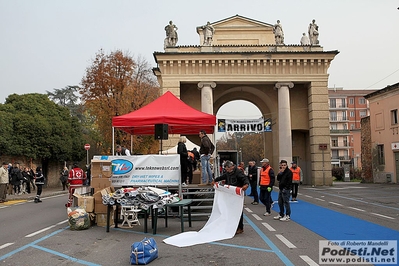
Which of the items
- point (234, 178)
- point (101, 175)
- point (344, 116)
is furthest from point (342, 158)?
point (234, 178)

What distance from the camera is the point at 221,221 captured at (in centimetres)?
961

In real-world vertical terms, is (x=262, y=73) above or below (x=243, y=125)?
above

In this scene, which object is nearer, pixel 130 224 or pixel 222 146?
pixel 130 224

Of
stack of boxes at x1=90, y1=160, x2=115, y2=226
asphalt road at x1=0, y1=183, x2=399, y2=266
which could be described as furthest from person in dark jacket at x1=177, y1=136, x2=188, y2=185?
stack of boxes at x1=90, y1=160, x2=115, y2=226

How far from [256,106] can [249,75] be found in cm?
624

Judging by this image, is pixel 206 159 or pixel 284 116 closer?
pixel 206 159

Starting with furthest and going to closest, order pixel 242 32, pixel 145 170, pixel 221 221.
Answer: pixel 242 32
pixel 145 170
pixel 221 221

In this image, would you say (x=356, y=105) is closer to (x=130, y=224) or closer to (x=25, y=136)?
(x=25, y=136)

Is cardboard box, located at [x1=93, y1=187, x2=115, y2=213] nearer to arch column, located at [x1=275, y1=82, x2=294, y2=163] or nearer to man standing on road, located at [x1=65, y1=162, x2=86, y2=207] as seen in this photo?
man standing on road, located at [x1=65, y1=162, x2=86, y2=207]

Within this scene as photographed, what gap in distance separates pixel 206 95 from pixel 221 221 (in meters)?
20.8

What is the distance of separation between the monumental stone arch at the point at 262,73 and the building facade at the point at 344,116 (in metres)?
69.6

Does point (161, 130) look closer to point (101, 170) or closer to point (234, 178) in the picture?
point (101, 170)

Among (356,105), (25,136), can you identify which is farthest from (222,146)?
(25,136)

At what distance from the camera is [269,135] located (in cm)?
3447
